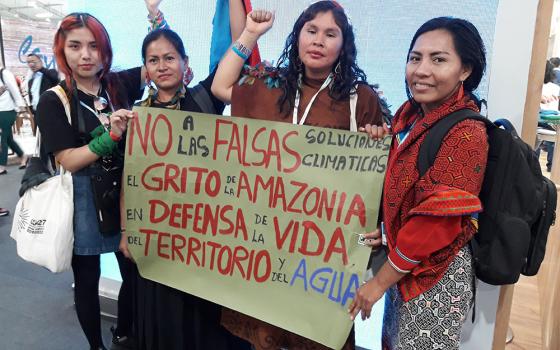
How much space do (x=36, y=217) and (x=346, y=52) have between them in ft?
4.24

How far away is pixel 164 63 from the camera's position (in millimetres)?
1314

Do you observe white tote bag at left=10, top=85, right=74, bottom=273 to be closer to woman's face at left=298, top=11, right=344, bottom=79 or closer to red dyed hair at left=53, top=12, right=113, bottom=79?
red dyed hair at left=53, top=12, right=113, bottom=79

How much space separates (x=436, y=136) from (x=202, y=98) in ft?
2.67

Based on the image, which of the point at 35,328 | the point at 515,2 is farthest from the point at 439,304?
the point at 35,328

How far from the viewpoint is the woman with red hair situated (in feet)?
4.46

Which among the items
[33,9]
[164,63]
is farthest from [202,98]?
[33,9]

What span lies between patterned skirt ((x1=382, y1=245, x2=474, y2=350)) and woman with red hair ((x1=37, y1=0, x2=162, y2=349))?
41.3 inches

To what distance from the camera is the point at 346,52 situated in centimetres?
111

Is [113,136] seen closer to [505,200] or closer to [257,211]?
[257,211]

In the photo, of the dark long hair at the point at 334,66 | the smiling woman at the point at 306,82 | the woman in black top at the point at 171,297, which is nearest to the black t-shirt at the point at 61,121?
the woman in black top at the point at 171,297

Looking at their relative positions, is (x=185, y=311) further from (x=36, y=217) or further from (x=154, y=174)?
(x=36, y=217)

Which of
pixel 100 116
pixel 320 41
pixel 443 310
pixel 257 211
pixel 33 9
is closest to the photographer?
pixel 443 310

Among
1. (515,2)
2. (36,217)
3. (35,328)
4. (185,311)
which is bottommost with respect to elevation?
(35,328)

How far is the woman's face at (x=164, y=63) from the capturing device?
1308mm
